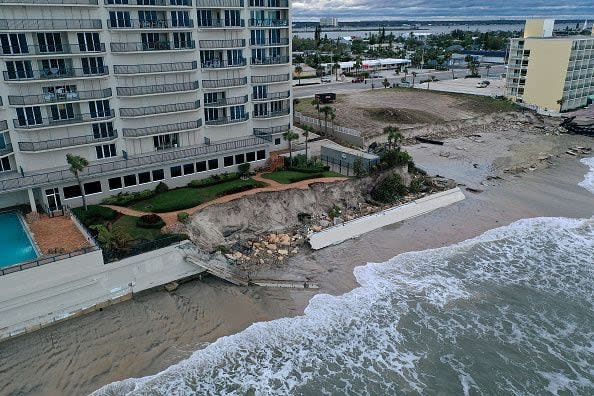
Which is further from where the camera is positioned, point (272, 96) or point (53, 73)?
point (272, 96)

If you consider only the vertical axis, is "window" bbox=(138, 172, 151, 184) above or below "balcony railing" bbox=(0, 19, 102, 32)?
below

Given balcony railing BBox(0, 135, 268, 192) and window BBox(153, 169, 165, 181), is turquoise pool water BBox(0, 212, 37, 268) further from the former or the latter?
window BBox(153, 169, 165, 181)

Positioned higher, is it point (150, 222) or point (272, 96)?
point (272, 96)

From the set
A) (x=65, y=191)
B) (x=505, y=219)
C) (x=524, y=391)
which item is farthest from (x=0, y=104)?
(x=505, y=219)

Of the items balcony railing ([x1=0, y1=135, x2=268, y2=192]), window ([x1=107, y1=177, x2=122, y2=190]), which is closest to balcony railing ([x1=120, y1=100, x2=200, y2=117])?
balcony railing ([x1=0, y1=135, x2=268, y2=192])

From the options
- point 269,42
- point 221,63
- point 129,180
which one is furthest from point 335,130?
point 129,180

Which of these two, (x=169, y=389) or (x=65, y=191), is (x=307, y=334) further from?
(x=65, y=191)

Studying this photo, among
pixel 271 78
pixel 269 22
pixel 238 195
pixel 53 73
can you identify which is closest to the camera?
pixel 53 73

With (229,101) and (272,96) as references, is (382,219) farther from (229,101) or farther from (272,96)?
(229,101)
